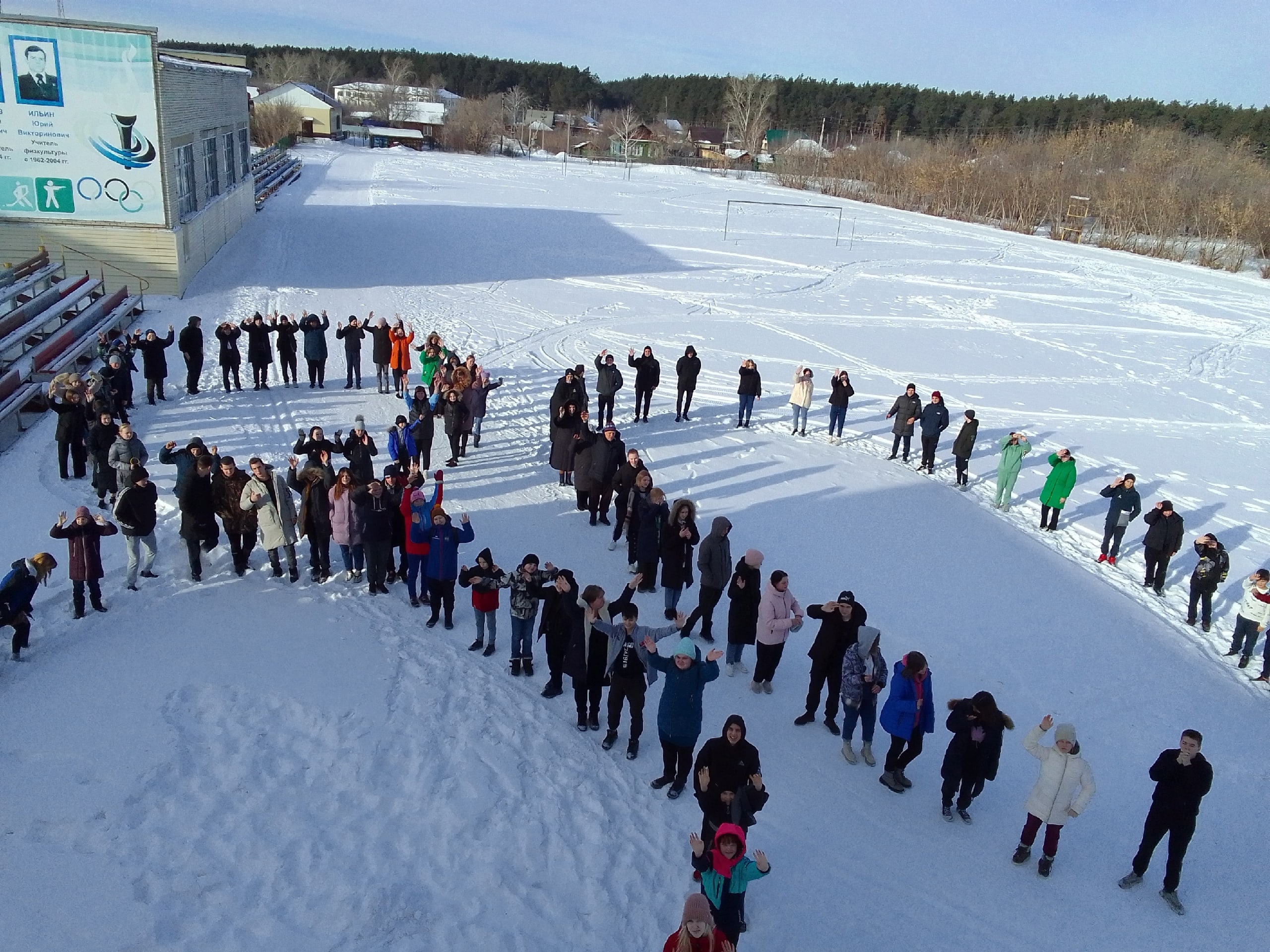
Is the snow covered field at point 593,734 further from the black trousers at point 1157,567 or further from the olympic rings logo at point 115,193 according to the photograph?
the olympic rings logo at point 115,193

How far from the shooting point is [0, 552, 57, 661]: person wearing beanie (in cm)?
654

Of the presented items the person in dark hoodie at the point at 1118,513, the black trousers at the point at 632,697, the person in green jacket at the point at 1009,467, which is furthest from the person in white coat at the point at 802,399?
the black trousers at the point at 632,697

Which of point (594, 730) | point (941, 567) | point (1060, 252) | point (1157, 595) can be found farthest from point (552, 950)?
point (1060, 252)

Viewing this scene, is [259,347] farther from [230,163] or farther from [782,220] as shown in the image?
[782,220]

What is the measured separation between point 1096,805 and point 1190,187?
49.2 meters

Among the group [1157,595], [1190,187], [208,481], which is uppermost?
[1190,187]

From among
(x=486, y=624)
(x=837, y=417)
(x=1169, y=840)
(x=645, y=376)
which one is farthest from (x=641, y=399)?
(x=1169, y=840)

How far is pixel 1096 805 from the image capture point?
21.1ft

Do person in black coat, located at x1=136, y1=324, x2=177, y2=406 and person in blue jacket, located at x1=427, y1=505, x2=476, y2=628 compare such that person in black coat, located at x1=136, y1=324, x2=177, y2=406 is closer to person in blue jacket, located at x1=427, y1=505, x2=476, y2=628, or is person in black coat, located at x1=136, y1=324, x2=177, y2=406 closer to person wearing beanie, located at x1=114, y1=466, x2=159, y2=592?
person wearing beanie, located at x1=114, y1=466, x2=159, y2=592

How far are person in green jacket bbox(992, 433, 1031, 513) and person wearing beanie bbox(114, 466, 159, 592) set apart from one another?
973 cm

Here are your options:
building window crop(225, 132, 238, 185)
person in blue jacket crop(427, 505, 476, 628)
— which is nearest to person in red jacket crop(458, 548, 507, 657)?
person in blue jacket crop(427, 505, 476, 628)

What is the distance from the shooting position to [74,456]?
32.8ft

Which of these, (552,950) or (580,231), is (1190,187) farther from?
(552,950)

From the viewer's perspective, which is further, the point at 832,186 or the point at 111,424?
the point at 832,186
